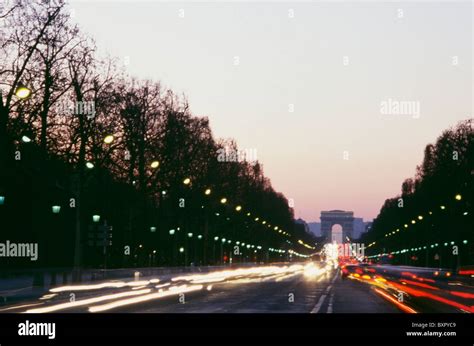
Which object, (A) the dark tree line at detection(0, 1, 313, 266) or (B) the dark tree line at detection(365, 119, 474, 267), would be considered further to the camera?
→ (B) the dark tree line at detection(365, 119, 474, 267)

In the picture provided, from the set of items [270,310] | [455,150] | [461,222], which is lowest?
[270,310]

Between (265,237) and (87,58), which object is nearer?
(87,58)

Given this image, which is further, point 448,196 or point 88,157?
point 448,196

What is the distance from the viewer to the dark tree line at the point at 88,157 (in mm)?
51750

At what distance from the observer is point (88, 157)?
75.3 m

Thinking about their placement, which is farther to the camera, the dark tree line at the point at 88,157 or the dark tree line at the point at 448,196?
the dark tree line at the point at 448,196

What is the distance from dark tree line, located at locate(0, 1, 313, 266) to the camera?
5175cm
